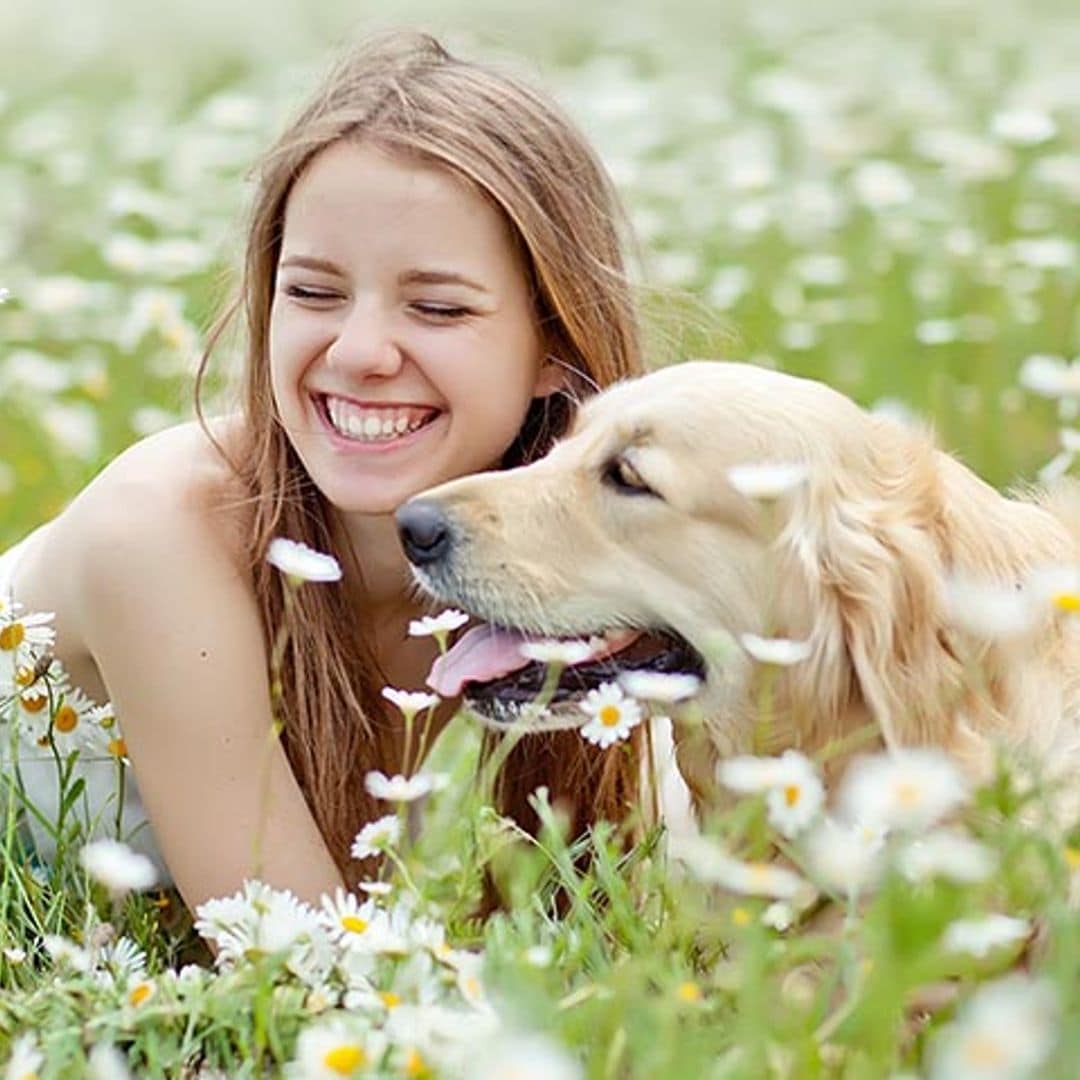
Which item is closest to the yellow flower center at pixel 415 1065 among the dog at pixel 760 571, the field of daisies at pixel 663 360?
the field of daisies at pixel 663 360

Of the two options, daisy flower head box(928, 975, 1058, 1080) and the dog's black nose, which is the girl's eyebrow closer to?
the dog's black nose

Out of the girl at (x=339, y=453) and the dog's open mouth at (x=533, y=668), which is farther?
the girl at (x=339, y=453)

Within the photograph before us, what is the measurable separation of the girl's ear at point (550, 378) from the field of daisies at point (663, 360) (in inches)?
18.2

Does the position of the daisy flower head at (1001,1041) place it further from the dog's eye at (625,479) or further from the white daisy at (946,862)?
the dog's eye at (625,479)

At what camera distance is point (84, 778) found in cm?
364

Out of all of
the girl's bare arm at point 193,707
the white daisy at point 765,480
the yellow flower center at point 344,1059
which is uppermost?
the white daisy at point 765,480

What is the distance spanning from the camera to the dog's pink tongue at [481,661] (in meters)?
3.33

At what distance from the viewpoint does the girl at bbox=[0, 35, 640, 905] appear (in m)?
3.63

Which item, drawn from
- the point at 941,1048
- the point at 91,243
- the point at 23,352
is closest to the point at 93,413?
the point at 23,352

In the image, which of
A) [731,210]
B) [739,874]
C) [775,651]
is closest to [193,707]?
[775,651]

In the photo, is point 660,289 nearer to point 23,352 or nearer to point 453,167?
point 453,167

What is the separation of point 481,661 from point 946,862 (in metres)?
1.21

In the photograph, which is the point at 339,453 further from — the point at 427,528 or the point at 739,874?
the point at 739,874

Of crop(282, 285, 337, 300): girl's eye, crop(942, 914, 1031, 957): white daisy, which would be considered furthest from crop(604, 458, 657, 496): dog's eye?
crop(942, 914, 1031, 957): white daisy
